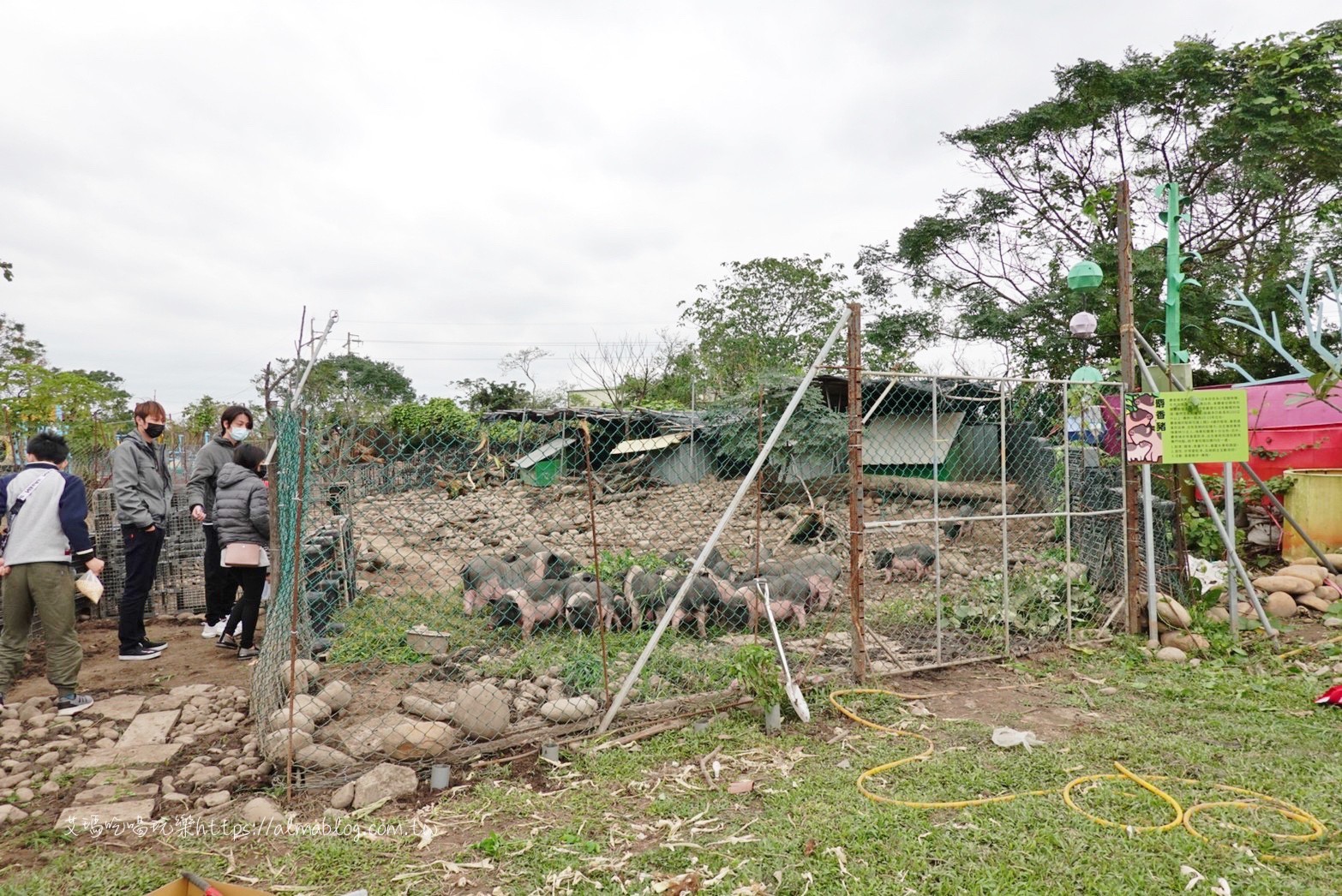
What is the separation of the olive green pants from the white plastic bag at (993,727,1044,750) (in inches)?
210

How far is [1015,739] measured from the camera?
3.94 metres

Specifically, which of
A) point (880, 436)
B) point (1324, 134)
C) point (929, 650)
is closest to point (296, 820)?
point (929, 650)

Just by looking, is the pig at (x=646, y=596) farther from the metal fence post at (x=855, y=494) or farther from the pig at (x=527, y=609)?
the metal fence post at (x=855, y=494)

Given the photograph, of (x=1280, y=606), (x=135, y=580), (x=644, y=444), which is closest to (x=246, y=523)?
(x=135, y=580)

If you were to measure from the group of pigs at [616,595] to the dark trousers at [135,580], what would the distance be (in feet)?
7.60

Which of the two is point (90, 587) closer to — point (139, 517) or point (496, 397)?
point (139, 517)

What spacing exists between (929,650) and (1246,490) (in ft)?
16.9

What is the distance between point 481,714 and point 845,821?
6.15 feet

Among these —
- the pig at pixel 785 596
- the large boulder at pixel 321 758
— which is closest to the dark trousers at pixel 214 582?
the large boulder at pixel 321 758

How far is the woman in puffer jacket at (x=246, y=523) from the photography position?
5.52m

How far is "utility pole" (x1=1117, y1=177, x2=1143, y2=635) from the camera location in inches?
227

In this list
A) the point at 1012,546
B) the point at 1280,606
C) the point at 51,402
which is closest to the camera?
the point at 1280,606

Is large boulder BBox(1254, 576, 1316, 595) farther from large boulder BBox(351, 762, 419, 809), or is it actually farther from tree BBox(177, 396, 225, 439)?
tree BBox(177, 396, 225, 439)

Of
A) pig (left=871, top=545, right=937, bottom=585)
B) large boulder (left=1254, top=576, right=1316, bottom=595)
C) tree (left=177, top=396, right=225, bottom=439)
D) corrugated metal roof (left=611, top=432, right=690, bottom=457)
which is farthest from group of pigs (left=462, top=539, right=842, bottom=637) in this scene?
tree (left=177, top=396, right=225, bottom=439)
